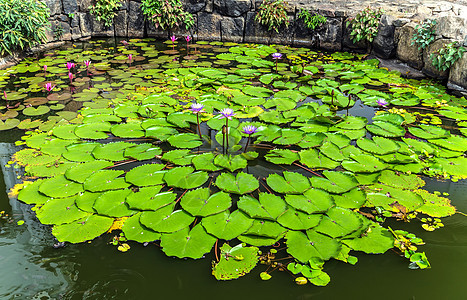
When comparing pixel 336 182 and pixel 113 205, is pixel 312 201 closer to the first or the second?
pixel 336 182

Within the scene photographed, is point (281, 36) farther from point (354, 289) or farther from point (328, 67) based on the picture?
point (354, 289)

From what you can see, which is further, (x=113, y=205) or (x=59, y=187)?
(x=59, y=187)

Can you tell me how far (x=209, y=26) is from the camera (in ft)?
19.7

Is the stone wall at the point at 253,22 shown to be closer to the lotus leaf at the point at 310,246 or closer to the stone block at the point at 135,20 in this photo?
the stone block at the point at 135,20

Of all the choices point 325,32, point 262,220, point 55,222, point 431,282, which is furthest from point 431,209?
point 325,32

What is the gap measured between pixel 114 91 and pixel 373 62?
137 inches

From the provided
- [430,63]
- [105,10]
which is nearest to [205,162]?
[430,63]

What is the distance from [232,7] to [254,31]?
536 millimetres

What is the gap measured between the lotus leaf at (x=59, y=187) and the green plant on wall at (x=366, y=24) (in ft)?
14.7

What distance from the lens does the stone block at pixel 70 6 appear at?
5613mm

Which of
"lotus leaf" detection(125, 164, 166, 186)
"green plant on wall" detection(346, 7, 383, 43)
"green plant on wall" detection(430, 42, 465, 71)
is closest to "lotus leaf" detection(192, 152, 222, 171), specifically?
"lotus leaf" detection(125, 164, 166, 186)

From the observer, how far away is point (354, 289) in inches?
65.8

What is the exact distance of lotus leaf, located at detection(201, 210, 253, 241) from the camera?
1882 millimetres

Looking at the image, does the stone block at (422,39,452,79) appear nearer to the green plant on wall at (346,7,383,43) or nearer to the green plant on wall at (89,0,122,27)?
the green plant on wall at (346,7,383,43)
